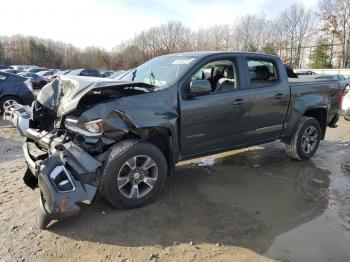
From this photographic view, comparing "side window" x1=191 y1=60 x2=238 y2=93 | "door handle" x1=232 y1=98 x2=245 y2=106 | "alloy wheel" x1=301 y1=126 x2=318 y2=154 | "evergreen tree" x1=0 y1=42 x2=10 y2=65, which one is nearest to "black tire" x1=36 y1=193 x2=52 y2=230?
"side window" x1=191 y1=60 x2=238 y2=93

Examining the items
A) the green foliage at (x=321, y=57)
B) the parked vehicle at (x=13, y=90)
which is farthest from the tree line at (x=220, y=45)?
the parked vehicle at (x=13, y=90)

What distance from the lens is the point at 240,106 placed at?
498 centimetres

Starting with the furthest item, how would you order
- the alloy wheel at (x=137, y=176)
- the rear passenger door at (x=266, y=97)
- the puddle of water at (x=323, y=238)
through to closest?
the rear passenger door at (x=266, y=97) < the alloy wheel at (x=137, y=176) < the puddle of water at (x=323, y=238)

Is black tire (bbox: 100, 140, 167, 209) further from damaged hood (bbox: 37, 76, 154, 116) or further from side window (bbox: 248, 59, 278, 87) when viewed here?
side window (bbox: 248, 59, 278, 87)

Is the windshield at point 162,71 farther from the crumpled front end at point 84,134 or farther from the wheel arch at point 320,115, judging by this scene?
the wheel arch at point 320,115

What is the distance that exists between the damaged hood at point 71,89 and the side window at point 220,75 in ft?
3.46

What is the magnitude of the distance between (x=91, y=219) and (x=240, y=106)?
2.56 metres

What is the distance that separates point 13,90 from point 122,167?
7.95 meters

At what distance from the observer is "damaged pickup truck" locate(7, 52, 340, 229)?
12.3 feet

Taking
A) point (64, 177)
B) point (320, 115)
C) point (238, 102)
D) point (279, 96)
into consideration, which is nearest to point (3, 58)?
point (320, 115)

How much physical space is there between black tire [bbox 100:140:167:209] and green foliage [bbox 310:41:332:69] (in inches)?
1848

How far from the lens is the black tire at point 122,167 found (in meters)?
3.80

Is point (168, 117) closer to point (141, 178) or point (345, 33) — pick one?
point (141, 178)

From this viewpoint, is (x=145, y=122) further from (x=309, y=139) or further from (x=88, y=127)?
(x=309, y=139)
